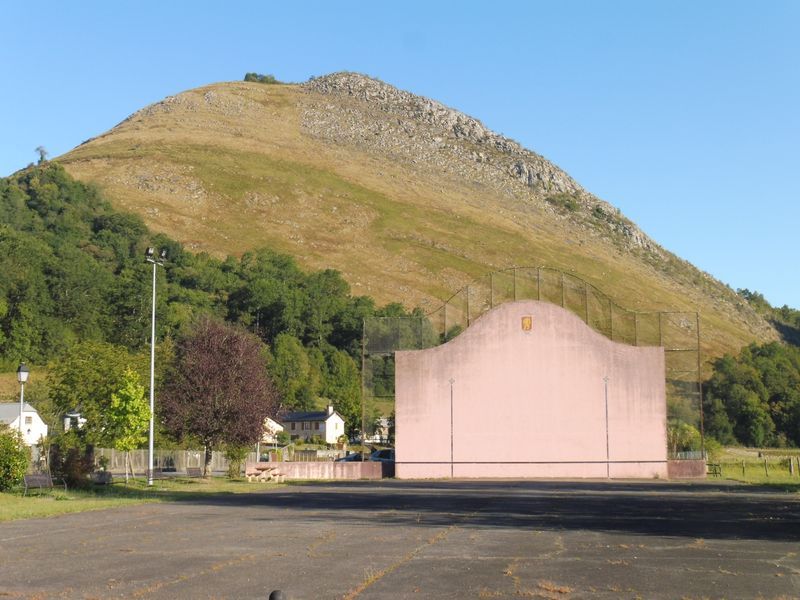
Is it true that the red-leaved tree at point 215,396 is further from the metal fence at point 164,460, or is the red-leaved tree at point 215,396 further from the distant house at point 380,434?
the distant house at point 380,434

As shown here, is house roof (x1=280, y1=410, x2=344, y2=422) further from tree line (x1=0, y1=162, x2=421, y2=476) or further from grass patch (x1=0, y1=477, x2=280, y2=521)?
grass patch (x1=0, y1=477, x2=280, y2=521)

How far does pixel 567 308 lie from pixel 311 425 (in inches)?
2920

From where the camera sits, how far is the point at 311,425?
5049 inches

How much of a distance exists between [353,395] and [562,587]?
403 ft

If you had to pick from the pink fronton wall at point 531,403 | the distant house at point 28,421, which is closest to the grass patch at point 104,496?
the pink fronton wall at point 531,403

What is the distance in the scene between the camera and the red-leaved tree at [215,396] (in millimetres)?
49688

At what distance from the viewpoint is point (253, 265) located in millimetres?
162125

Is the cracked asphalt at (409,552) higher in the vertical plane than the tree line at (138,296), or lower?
lower

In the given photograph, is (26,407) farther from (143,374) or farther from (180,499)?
(180,499)

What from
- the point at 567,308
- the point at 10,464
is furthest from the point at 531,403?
the point at 10,464

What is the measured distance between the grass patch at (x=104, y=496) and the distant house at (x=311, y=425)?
7998 centimetres

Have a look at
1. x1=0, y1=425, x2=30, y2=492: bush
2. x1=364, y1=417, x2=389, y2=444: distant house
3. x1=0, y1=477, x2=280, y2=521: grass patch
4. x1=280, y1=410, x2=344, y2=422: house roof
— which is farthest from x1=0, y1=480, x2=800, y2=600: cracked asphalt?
x1=280, y1=410, x2=344, y2=422: house roof

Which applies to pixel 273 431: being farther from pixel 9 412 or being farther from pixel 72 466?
pixel 72 466

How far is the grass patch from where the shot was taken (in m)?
27.1
